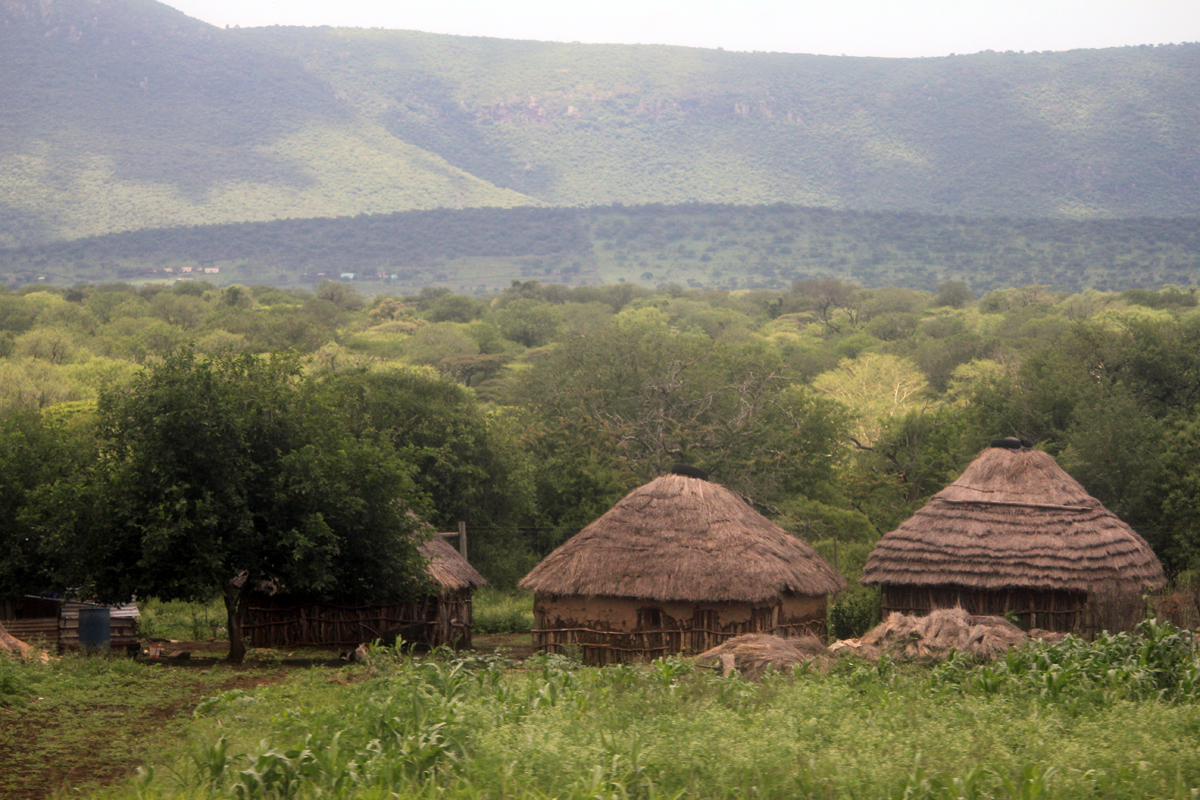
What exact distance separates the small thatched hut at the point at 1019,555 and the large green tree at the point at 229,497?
8687mm

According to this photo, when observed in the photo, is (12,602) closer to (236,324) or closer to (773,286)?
(236,324)

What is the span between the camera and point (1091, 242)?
135 metres

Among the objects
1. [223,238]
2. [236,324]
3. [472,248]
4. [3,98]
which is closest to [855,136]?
[472,248]

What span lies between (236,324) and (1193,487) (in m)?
52.7

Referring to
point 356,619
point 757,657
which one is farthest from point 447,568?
point 757,657

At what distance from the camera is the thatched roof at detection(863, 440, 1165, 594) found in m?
18.9

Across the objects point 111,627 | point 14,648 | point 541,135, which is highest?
point 541,135

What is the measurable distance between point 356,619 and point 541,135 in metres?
173

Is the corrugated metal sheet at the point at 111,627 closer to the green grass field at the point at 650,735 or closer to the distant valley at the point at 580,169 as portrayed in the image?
the green grass field at the point at 650,735

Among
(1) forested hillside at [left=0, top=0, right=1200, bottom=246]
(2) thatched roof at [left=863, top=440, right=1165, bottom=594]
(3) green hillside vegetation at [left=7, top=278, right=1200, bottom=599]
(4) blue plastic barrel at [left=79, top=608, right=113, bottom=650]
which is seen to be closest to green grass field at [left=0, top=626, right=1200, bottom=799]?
(3) green hillside vegetation at [left=7, top=278, right=1200, bottom=599]

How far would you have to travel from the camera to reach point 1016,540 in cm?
1944

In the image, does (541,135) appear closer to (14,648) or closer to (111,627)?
(111,627)

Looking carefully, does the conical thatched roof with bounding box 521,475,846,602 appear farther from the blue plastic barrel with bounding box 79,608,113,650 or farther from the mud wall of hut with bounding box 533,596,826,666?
the blue plastic barrel with bounding box 79,608,113,650

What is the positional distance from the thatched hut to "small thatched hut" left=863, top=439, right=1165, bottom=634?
738 cm
